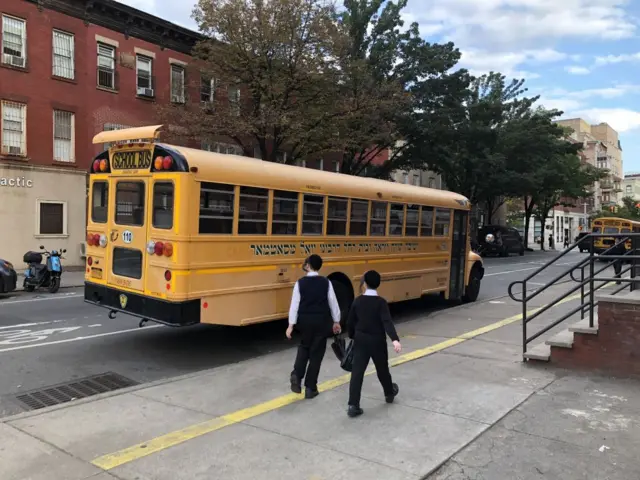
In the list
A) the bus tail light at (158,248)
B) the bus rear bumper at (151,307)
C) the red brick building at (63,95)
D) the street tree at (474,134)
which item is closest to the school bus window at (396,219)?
the bus rear bumper at (151,307)

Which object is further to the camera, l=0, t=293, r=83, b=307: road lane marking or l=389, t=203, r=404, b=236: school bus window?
l=0, t=293, r=83, b=307: road lane marking

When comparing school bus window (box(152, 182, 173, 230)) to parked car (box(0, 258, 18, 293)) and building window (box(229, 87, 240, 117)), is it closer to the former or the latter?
parked car (box(0, 258, 18, 293))

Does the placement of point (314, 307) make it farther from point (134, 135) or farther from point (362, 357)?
point (134, 135)

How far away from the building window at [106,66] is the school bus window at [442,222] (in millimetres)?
17040

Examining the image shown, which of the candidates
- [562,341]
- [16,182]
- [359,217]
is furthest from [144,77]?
[562,341]

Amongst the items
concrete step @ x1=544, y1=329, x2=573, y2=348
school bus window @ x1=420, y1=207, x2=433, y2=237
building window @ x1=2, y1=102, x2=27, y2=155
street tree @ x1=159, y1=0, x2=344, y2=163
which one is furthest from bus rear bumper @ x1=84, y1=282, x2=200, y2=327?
building window @ x1=2, y1=102, x2=27, y2=155

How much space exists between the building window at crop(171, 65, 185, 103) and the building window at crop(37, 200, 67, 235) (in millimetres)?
7130

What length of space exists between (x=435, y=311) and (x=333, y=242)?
4.20 m

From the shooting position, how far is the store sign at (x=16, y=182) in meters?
19.9

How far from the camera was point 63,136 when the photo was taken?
21.7 meters

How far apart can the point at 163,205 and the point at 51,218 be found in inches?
657

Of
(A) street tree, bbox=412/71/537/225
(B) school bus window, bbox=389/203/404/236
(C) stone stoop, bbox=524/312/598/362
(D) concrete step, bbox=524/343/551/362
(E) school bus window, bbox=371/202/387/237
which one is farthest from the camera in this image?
(A) street tree, bbox=412/71/537/225

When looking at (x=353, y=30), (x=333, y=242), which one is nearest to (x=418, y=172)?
(x=353, y=30)

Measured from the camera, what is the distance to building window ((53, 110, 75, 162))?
2147cm
